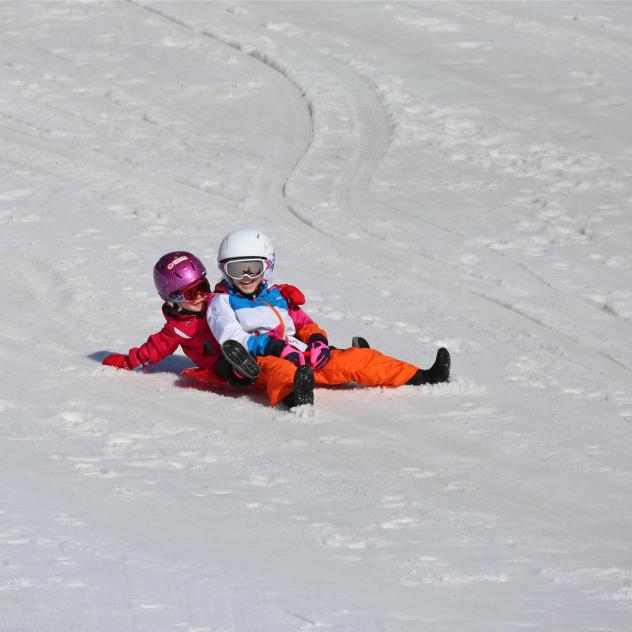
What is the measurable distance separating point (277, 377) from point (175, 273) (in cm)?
90

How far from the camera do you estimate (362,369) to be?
721 cm

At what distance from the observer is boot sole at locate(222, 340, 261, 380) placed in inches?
273

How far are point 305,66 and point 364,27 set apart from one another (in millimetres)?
1940

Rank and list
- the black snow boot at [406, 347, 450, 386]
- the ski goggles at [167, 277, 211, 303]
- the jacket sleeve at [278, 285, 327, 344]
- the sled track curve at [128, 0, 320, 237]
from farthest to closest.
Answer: the sled track curve at [128, 0, 320, 237], the jacket sleeve at [278, 285, 327, 344], the ski goggles at [167, 277, 211, 303], the black snow boot at [406, 347, 450, 386]

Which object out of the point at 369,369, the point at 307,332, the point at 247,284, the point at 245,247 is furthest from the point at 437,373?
the point at 245,247

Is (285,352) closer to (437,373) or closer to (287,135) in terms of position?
(437,373)

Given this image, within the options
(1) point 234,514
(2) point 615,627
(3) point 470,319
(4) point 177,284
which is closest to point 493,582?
(2) point 615,627

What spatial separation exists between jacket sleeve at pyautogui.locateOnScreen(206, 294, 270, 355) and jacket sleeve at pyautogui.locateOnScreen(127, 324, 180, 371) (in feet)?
0.89

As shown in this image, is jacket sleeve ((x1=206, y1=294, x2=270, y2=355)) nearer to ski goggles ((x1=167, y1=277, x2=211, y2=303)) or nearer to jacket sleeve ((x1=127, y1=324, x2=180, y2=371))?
ski goggles ((x1=167, y1=277, x2=211, y2=303))

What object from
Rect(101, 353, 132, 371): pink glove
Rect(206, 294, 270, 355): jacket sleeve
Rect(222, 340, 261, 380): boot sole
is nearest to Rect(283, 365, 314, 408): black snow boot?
Rect(222, 340, 261, 380): boot sole

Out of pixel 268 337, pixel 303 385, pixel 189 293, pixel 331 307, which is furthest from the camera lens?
pixel 331 307

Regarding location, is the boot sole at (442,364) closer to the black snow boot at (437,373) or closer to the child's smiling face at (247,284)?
the black snow boot at (437,373)

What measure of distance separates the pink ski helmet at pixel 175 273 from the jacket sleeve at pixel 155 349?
0.74ft

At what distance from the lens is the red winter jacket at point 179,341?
294 inches
